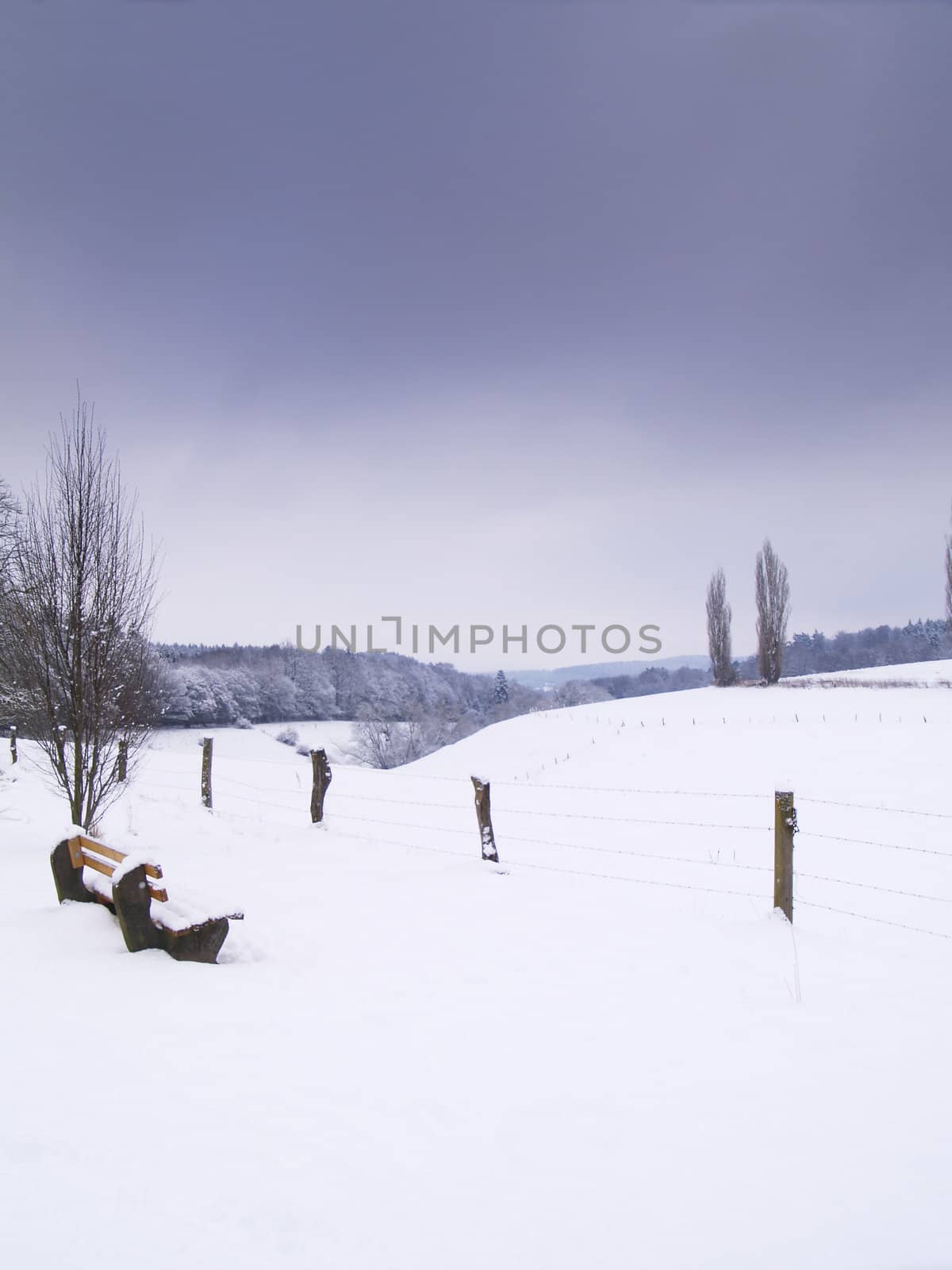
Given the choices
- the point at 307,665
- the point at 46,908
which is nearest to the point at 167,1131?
the point at 46,908

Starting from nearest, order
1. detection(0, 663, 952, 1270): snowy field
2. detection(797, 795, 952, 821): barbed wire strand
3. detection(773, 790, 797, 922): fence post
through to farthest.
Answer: detection(0, 663, 952, 1270): snowy field < detection(773, 790, 797, 922): fence post < detection(797, 795, 952, 821): barbed wire strand

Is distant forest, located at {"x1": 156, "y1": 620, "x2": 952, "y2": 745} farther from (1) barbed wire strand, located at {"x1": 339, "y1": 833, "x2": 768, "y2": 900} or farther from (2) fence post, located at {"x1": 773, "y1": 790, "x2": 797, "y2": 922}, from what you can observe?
(2) fence post, located at {"x1": 773, "y1": 790, "x2": 797, "y2": 922}

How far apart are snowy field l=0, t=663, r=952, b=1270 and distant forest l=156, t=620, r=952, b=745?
152ft

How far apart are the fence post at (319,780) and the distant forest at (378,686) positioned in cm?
4099

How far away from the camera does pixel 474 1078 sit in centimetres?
334

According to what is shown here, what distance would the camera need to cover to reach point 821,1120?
123 inches

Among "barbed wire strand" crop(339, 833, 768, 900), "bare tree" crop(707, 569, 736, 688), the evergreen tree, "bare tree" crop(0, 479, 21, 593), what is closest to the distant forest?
the evergreen tree

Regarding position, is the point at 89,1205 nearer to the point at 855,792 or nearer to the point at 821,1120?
the point at 821,1120

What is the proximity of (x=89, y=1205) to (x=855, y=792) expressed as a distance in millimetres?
14386

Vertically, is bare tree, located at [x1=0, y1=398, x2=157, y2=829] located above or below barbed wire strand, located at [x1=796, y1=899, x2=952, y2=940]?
above

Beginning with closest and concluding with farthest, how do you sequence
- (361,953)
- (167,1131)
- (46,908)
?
(167,1131) < (361,953) < (46,908)

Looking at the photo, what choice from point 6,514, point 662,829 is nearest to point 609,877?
point 662,829

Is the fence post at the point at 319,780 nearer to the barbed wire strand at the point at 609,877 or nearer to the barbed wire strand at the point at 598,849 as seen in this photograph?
the barbed wire strand at the point at 598,849

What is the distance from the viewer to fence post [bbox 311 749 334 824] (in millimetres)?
10500
